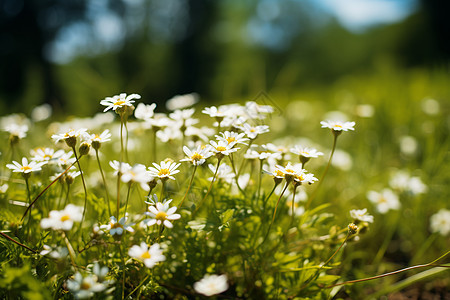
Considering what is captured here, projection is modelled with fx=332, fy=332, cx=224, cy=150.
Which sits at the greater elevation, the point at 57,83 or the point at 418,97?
the point at 418,97

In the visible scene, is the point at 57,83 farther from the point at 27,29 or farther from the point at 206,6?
the point at 206,6

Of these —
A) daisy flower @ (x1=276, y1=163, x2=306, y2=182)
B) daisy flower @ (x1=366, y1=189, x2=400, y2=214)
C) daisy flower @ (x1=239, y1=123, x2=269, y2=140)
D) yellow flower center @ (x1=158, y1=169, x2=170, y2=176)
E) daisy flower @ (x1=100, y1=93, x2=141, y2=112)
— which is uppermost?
daisy flower @ (x1=100, y1=93, x2=141, y2=112)

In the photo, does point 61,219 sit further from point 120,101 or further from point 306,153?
point 306,153

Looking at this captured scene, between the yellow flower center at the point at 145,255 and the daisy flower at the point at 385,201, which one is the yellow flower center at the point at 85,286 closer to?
the yellow flower center at the point at 145,255

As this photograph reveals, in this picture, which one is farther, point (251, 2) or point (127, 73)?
point (251, 2)

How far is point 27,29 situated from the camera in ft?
40.1

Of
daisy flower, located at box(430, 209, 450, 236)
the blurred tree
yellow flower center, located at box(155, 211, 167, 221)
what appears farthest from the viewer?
the blurred tree

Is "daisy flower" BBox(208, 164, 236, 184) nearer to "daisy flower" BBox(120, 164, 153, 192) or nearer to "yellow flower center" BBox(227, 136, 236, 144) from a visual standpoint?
"yellow flower center" BBox(227, 136, 236, 144)

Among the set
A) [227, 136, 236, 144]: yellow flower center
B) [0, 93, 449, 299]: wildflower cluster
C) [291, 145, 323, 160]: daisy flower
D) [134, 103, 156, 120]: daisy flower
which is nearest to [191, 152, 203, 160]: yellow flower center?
[0, 93, 449, 299]: wildflower cluster

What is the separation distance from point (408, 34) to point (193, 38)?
1064 centimetres

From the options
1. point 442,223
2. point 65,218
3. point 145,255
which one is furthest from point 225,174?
point 442,223

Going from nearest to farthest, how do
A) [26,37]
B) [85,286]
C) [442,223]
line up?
[85,286] → [442,223] → [26,37]

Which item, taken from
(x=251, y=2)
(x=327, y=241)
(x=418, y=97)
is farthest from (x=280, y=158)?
(x=251, y=2)

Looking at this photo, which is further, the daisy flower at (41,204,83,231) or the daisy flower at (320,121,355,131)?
the daisy flower at (320,121,355,131)
